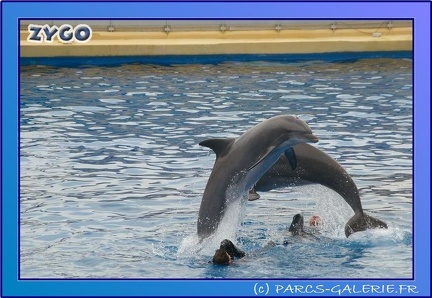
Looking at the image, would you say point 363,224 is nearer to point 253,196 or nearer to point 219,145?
point 253,196

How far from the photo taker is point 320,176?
9141 millimetres

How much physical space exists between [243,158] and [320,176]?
1.06 m

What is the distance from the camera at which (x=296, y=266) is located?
8.28 meters

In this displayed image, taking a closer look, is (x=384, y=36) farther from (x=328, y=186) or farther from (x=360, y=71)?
(x=328, y=186)

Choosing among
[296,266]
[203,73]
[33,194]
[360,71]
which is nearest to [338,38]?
[360,71]

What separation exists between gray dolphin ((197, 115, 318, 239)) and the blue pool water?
295 mm

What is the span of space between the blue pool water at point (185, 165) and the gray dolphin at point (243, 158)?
0.30 metres

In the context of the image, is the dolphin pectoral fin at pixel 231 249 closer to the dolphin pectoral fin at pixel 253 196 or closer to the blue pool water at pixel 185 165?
the blue pool water at pixel 185 165

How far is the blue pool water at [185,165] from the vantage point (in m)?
8.53

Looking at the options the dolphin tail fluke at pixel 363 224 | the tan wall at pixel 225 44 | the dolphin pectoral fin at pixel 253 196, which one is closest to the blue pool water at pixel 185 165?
the dolphin tail fluke at pixel 363 224

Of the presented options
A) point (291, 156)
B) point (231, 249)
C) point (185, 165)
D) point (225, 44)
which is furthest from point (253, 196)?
point (225, 44)

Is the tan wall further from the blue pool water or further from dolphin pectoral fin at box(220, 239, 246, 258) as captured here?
dolphin pectoral fin at box(220, 239, 246, 258)

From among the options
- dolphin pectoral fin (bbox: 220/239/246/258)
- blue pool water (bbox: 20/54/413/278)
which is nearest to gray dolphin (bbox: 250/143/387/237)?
blue pool water (bbox: 20/54/413/278)

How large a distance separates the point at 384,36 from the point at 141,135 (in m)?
6.22
